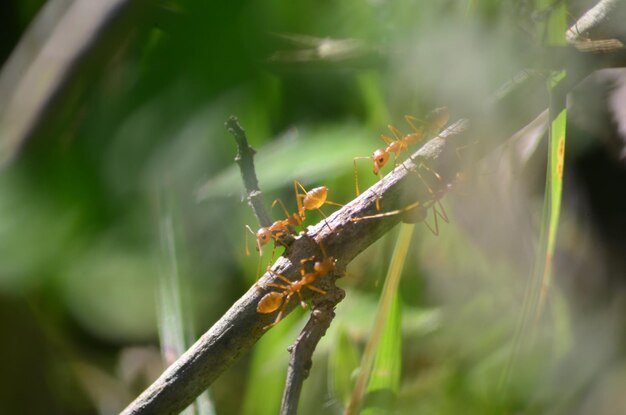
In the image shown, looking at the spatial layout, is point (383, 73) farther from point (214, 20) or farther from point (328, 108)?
point (214, 20)

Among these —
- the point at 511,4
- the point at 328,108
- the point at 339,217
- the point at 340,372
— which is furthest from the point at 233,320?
the point at 328,108

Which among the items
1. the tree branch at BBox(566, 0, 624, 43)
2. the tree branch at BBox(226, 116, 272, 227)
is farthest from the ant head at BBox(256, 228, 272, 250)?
the tree branch at BBox(566, 0, 624, 43)

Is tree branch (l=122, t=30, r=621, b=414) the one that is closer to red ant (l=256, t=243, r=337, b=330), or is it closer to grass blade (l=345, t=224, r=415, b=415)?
red ant (l=256, t=243, r=337, b=330)

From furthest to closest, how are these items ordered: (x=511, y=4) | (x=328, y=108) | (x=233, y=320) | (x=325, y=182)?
(x=328, y=108)
(x=325, y=182)
(x=511, y=4)
(x=233, y=320)

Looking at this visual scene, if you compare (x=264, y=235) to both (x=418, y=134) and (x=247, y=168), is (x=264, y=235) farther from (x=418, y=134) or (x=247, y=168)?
(x=418, y=134)

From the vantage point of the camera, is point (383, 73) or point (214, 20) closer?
point (214, 20)

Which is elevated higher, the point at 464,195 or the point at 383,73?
the point at 383,73

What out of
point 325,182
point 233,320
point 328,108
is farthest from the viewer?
point 328,108

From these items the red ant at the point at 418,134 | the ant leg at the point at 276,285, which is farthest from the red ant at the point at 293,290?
the red ant at the point at 418,134

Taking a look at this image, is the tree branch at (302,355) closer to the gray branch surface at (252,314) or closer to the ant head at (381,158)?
the gray branch surface at (252,314)
